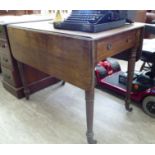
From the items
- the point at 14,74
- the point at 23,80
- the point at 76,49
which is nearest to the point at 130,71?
the point at 76,49

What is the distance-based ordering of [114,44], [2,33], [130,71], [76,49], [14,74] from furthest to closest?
[14,74] → [2,33] → [130,71] → [114,44] → [76,49]

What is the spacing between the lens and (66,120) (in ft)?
5.16

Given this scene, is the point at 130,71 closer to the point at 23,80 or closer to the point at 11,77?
the point at 23,80

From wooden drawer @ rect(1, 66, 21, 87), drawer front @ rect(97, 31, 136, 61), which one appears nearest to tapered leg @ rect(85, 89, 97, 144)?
drawer front @ rect(97, 31, 136, 61)

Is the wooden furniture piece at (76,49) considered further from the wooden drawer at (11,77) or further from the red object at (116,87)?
the wooden drawer at (11,77)

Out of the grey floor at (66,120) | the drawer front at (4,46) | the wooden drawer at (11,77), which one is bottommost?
the grey floor at (66,120)

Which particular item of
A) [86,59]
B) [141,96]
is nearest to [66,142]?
[86,59]

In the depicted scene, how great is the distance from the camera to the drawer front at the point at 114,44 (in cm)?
104

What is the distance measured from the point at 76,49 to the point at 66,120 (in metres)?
0.76

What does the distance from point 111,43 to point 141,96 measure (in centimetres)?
75

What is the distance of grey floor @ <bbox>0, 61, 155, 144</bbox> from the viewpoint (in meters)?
1.38

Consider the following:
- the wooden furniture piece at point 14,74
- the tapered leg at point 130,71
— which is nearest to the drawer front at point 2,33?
the wooden furniture piece at point 14,74

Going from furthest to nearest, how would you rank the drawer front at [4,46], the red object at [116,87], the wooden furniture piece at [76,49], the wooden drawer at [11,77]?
the wooden drawer at [11,77], the drawer front at [4,46], the red object at [116,87], the wooden furniture piece at [76,49]
